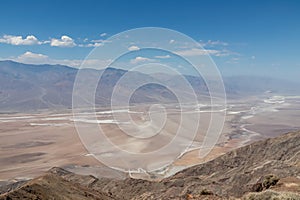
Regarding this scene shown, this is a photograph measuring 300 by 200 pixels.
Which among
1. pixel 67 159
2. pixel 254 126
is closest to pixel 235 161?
pixel 67 159

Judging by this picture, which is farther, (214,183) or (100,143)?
(100,143)

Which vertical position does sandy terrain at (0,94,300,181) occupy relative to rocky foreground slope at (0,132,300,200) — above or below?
below

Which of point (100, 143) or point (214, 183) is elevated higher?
point (214, 183)

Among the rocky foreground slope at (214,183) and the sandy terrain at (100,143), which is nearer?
the rocky foreground slope at (214,183)

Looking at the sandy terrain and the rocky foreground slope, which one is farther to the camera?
the sandy terrain

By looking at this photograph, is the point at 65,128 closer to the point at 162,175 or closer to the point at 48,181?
the point at 162,175

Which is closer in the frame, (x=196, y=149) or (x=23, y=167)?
(x=23, y=167)

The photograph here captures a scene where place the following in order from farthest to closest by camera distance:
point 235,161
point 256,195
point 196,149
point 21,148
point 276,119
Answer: point 276,119 < point 21,148 < point 196,149 < point 235,161 < point 256,195

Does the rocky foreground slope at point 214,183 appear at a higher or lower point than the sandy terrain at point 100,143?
higher
